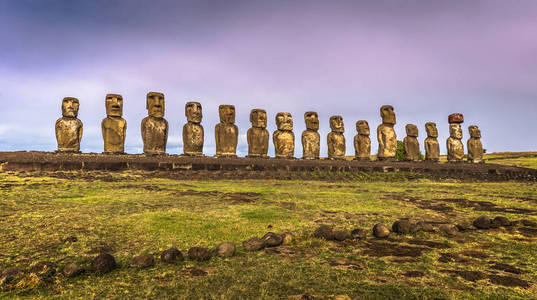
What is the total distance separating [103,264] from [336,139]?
1811 cm

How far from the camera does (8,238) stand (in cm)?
290

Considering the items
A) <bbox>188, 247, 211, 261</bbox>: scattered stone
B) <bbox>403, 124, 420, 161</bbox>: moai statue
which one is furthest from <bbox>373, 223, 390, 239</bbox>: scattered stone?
<bbox>403, 124, 420, 161</bbox>: moai statue

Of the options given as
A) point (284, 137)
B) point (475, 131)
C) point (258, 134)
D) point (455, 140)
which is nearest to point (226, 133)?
point (258, 134)

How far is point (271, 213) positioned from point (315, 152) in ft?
47.6

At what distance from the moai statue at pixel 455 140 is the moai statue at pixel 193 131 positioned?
18.6 meters

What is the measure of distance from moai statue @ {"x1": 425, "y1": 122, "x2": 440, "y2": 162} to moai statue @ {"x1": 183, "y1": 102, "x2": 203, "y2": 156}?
16.2m

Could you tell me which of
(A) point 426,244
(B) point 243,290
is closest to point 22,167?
(B) point 243,290

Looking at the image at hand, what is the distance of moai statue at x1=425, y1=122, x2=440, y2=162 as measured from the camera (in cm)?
2183

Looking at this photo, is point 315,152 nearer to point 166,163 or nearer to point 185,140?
point 185,140

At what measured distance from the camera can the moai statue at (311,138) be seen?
1856cm

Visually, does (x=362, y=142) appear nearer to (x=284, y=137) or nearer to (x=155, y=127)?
(x=284, y=137)

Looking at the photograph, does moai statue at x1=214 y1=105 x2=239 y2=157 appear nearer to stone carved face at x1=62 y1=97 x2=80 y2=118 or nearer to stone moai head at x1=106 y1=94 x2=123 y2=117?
stone moai head at x1=106 y1=94 x2=123 y2=117

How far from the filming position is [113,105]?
47.3 ft

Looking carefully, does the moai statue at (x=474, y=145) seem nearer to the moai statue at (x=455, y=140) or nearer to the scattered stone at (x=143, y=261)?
the moai statue at (x=455, y=140)
